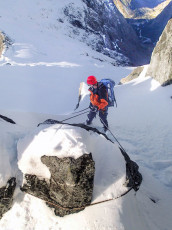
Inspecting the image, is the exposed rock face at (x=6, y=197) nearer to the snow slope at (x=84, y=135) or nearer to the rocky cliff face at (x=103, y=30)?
the snow slope at (x=84, y=135)

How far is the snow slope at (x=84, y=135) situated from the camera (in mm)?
2980

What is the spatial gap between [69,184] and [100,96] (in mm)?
3542

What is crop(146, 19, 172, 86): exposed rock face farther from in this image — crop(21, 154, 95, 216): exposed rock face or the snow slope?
crop(21, 154, 95, 216): exposed rock face

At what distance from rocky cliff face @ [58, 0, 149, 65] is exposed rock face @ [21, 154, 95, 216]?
29.6 m

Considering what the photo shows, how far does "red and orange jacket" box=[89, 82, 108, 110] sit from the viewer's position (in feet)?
19.6

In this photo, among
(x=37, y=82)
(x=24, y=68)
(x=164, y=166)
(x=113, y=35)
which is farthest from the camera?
(x=113, y=35)

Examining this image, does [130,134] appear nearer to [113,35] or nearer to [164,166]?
[164,166]

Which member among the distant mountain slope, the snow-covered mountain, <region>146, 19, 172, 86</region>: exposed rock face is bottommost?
the snow-covered mountain

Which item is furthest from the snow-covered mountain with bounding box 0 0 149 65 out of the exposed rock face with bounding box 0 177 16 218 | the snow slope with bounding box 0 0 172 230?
the exposed rock face with bounding box 0 177 16 218

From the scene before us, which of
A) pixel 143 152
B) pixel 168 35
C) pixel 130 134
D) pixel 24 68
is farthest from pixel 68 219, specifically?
pixel 24 68

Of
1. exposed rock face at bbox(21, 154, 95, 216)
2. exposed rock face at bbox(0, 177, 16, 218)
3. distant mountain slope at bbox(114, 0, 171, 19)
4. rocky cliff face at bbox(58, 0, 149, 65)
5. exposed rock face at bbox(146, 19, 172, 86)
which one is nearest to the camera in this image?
exposed rock face at bbox(21, 154, 95, 216)

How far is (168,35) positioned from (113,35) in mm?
32319

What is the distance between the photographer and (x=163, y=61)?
28.3ft

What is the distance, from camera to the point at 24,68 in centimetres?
1633
